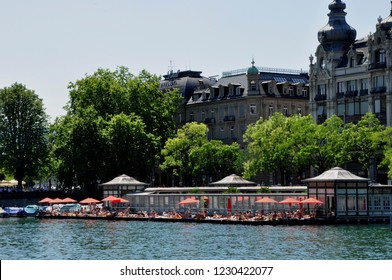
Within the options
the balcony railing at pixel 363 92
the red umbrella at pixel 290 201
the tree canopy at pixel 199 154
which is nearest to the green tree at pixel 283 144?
the balcony railing at pixel 363 92

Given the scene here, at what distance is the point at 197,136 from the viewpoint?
164 metres

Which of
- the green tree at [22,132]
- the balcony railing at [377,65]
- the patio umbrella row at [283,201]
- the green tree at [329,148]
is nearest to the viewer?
the patio umbrella row at [283,201]

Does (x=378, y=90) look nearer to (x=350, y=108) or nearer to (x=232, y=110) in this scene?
(x=350, y=108)

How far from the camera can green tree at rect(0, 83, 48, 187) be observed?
551 feet

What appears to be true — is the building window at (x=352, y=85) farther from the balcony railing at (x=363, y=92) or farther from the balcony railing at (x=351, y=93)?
the balcony railing at (x=363, y=92)

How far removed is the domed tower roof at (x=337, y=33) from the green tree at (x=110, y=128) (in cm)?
2854

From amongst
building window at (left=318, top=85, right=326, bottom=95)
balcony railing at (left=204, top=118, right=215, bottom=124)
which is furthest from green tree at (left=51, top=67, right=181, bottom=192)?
building window at (left=318, top=85, right=326, bottom=95)

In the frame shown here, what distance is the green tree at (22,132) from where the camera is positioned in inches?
6609

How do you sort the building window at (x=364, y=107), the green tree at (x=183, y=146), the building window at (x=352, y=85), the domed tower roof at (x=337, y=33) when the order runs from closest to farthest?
1. the building window at (x=364, y=107)
2. the building window at (x=352, y=85)
3. the domed tower roof at (x=337, y=33)
4. the green tree at (x=183, y=146)

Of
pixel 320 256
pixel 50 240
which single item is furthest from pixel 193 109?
pixel 320 256

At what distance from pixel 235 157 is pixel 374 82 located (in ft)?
78.8

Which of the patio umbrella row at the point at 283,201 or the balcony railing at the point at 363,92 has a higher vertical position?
the balcony railing at the point at 363,92

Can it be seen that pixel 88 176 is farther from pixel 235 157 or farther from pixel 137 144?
pixel 235 157

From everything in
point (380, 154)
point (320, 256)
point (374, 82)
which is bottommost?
point (320, 256)
